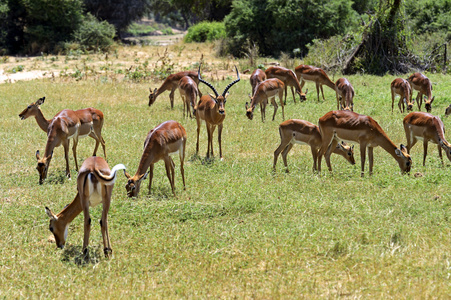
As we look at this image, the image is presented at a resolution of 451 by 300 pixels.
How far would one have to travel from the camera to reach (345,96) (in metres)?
12.6

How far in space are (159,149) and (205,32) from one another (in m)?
25.1

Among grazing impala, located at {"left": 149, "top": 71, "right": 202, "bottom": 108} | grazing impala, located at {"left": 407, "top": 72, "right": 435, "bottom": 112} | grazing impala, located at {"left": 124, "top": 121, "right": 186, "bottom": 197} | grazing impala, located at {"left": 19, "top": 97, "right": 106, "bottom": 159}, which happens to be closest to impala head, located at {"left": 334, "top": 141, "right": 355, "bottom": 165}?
grazing impala, located at {"left": 124, "top": 121, "right": 186, "bottom": 197}

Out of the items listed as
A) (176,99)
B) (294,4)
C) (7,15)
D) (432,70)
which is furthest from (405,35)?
(7,15)

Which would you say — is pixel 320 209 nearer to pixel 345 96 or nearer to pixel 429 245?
Answer: pixel 429 245

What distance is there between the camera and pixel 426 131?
843 cm

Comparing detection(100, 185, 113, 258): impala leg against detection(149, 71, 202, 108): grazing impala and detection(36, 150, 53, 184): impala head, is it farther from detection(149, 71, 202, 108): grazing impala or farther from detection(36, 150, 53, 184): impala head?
detection(149, 71, 202, 108): grazing impala

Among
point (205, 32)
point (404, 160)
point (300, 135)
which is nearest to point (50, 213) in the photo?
point (300, 135)

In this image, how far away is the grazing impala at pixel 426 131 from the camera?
8.21 metres

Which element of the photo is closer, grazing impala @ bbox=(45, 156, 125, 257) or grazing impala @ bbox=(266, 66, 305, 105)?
grazing impala @ bbox=(45, 156, 125, 257)

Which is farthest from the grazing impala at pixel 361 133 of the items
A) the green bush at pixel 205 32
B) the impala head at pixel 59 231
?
the green bush at pixel 205 32

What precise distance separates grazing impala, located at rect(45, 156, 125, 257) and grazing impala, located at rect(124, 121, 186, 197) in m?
Answer: 1.19

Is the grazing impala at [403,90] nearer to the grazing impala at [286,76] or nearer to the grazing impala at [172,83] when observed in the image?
the grazing impala at [286,76]

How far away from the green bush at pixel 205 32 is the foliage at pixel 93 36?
5091 millimetres

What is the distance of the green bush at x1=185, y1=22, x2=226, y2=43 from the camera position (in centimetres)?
3002
